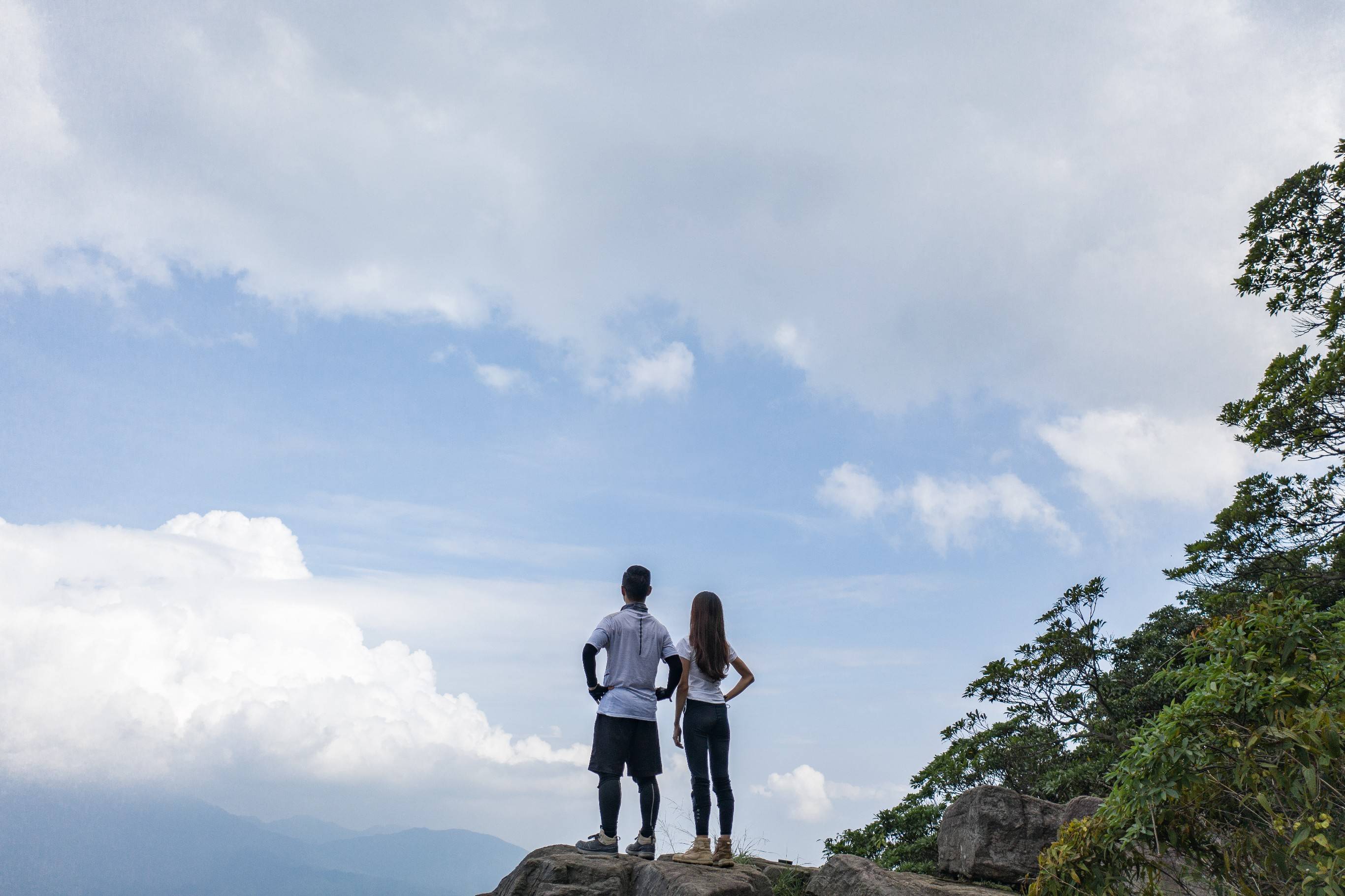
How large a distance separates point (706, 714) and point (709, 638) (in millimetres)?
671

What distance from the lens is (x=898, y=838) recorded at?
1219cm

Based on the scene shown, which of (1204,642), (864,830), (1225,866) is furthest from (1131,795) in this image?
(864,830)

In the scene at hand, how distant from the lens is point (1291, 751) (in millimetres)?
4082

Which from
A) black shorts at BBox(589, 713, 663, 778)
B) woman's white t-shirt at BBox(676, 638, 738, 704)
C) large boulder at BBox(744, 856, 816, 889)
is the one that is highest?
woman's white t-shirt at BBox(676, 638, 738, 704)

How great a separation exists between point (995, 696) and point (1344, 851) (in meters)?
11.1

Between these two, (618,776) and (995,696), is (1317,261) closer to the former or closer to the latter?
(995,696)

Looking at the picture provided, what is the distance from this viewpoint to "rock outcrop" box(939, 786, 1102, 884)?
834cm

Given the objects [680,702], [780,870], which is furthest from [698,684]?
[780,870]

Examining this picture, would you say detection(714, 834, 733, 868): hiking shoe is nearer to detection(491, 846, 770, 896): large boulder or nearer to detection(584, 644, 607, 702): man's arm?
detection(491, 846, 770, 896): large boulder

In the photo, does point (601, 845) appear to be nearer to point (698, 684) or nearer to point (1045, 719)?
point (698, 684)

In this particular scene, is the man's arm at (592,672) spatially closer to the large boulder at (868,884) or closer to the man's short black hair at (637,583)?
the man's short black hair at (637,583)

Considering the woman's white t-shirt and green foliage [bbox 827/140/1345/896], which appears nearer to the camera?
green foliage [bbox 827/140/1345/896]

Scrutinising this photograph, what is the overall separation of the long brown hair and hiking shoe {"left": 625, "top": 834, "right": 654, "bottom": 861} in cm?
200

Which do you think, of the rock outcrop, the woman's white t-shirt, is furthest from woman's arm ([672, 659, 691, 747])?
the rock outcrop
